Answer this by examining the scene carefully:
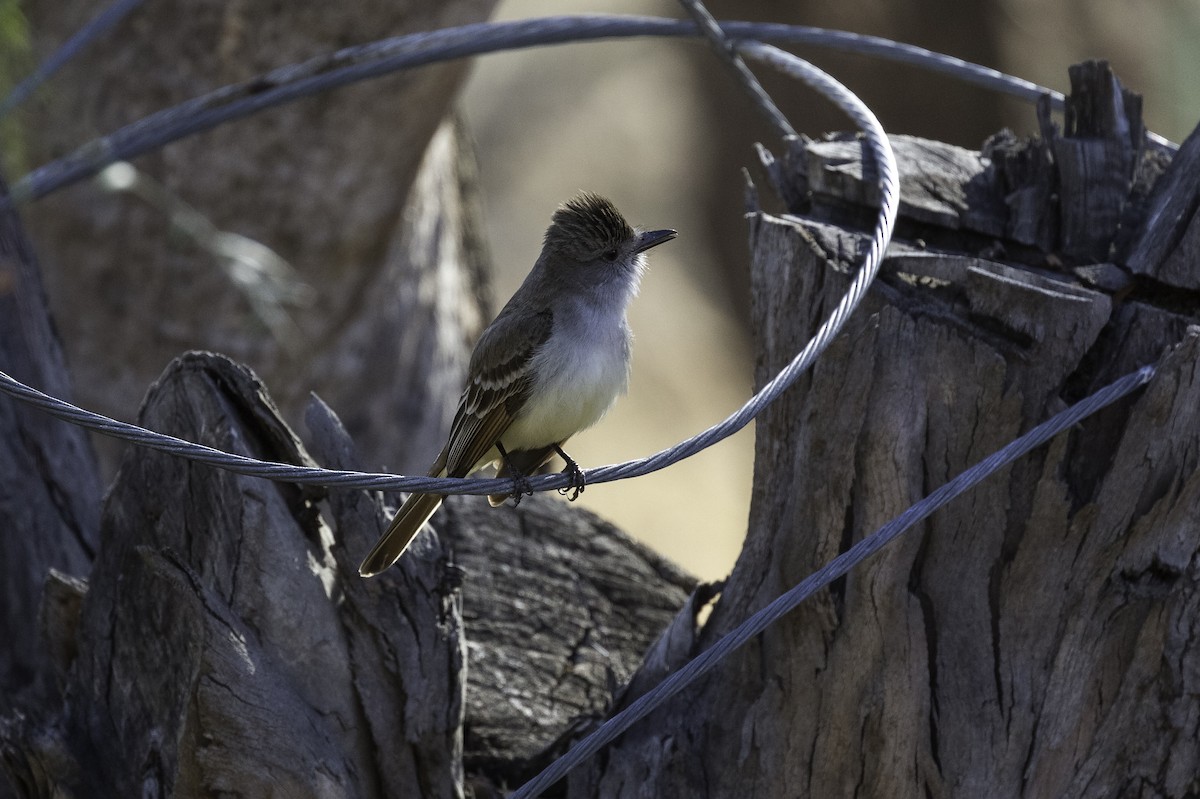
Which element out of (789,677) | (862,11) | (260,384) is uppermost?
(862,11)

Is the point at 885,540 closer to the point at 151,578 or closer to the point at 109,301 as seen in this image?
the point at 151,578

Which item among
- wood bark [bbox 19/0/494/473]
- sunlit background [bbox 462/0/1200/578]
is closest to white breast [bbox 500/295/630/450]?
wood bark [bbox 19/0/494/473]

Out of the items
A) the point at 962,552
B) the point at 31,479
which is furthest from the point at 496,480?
the point at 31,479

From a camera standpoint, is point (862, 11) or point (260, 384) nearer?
point (260, 384)

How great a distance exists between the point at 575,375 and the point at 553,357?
0.33 feet

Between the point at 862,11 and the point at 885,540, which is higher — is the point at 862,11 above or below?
above

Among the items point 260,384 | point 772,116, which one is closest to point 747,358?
point 772,116

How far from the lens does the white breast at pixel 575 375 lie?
154 inches

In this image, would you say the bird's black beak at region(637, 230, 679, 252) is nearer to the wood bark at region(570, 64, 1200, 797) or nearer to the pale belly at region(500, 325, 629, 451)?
the pale belly at region(500, 325, 629, 451)

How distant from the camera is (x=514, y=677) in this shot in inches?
175

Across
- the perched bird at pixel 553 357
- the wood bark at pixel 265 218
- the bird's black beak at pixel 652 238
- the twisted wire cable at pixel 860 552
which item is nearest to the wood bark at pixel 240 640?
the perched bird at pixel 553 357

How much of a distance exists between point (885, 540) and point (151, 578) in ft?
6.58

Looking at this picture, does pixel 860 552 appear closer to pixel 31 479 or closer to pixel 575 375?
pixel 575 375

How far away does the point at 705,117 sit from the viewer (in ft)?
51.6
